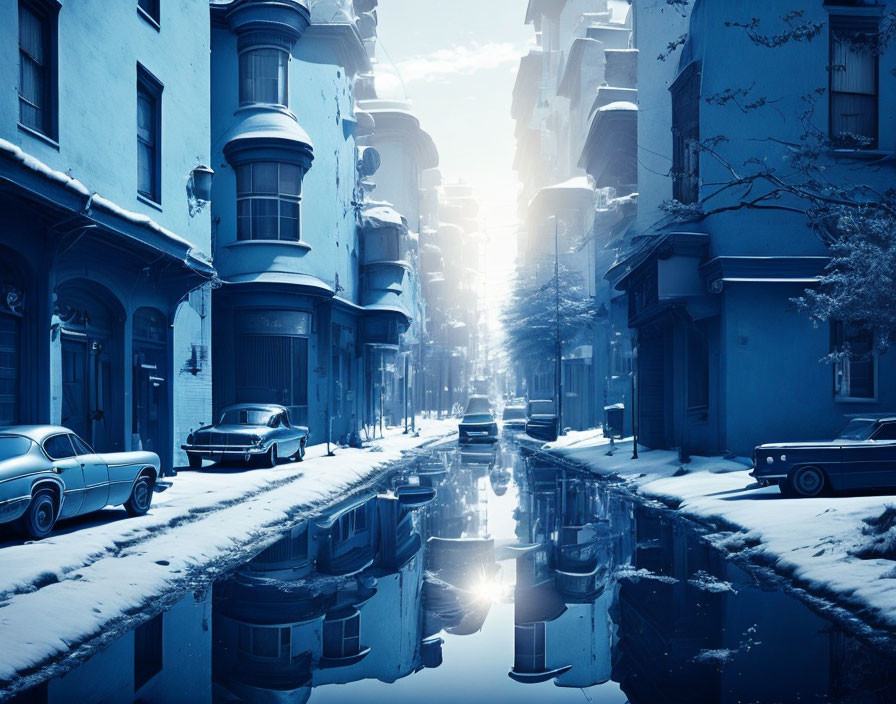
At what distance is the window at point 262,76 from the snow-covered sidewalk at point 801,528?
18292mm

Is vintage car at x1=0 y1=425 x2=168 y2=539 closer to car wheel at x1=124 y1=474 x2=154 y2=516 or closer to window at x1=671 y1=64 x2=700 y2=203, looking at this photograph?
car wheel at x1=124 y1=474 x2=154 y2=516

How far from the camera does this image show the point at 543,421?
134 ft

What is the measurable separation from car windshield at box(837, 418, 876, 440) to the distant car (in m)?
38.4

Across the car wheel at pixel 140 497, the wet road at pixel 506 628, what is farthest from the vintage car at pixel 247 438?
the wet road at pixel 506 628

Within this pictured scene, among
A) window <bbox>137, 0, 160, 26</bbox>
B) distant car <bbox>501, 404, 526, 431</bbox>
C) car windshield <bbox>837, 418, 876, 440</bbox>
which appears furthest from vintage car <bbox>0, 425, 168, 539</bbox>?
distant car <bbox>501, 404, 526, 431</bbox>

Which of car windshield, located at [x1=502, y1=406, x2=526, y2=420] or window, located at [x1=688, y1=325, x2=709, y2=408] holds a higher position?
window, located at [x1=688, y1=325, x2=709, y2=408]

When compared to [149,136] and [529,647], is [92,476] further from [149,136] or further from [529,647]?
[149,136]

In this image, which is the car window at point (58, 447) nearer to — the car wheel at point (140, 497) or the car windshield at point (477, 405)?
the car wheel at point (140, 497)

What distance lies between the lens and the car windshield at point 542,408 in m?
41.9

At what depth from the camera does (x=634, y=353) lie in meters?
26.2

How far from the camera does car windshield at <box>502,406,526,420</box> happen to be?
55.8 metres

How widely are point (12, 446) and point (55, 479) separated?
0.65 m

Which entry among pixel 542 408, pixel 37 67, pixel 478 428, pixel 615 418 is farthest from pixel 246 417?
pixel 542 408

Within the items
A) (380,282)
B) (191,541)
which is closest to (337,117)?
(380,282)
